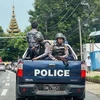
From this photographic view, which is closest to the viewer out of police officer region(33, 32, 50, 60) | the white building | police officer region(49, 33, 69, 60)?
police officer region(33, 32, 50, 60)

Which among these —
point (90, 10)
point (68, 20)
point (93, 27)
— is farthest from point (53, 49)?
point (93, 27)

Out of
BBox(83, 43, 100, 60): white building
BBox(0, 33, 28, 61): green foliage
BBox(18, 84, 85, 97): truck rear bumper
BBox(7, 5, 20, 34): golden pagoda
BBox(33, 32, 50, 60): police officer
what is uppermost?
BBox(7, 5, 20, 34): golden pagoda

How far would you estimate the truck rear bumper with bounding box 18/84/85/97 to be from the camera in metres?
9.16

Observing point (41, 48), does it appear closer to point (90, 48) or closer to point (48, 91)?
point (48, 91)

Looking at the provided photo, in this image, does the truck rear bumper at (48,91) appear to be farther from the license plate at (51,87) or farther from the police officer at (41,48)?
the police officer at (41,48)

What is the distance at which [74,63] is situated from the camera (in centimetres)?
931

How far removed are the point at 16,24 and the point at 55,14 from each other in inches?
2621

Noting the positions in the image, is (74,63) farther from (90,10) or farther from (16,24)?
(16,24)

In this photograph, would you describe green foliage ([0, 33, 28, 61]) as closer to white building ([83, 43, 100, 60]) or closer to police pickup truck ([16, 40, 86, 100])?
white building ([83, 43, 100, 60])

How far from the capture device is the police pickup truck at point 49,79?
9.20m

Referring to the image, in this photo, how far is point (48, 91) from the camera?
9305 millimetres

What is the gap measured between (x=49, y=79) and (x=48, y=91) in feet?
1.02

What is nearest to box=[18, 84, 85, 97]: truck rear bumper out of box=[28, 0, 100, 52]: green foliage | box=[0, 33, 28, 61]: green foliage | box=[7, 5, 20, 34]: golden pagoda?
box=[28, 0, 100, 52]: green foliage

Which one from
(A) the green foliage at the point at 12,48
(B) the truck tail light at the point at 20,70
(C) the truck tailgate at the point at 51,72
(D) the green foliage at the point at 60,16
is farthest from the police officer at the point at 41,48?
(A) the green foliage at the point at 12,48
